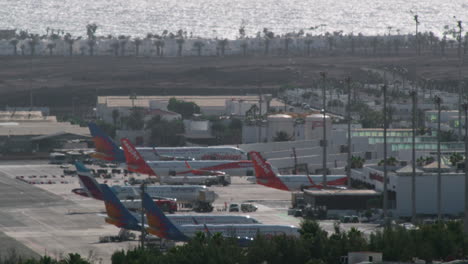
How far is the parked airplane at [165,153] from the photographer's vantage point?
14612cm

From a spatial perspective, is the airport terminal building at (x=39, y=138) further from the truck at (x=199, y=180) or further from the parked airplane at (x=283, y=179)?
the parked airplane at (x=283, y=179)

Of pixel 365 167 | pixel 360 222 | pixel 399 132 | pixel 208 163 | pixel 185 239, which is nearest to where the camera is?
pixel 185 239

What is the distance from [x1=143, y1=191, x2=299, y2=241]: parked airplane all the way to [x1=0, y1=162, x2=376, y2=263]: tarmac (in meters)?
2.57

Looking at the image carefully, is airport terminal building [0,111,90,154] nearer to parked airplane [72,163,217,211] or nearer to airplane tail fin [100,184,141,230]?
parked airplane [72,163,217,211]

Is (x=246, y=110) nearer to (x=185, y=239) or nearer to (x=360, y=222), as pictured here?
(x=360, y=222)

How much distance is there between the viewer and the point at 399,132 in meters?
153

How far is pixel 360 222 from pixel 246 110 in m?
95.2

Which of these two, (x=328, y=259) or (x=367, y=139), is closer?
(x=328, y=259)

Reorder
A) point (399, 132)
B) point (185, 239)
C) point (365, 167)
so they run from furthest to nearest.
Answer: point (399, 132) < point (365, 167) < point (185, 239)

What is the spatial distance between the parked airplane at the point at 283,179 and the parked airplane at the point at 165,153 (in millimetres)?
26768

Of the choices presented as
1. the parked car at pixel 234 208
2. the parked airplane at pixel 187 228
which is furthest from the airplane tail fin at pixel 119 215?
the parked car at pixel 234 208

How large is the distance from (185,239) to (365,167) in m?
36.3

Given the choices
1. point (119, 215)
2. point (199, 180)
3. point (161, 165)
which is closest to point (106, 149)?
point (161, 165)

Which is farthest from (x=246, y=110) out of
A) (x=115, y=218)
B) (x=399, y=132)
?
(x=115, y=218)
